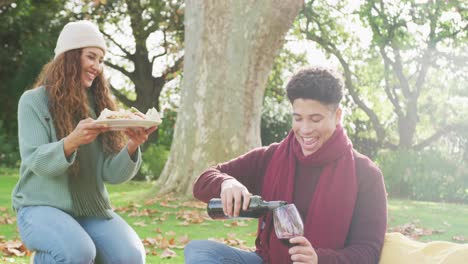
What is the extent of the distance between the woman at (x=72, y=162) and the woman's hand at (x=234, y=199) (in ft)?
3.49

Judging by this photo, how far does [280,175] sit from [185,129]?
23.1ft

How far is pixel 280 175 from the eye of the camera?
11.1 ft

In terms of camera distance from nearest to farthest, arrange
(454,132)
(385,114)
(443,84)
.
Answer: (454,132)
(443,84)
(385,114)

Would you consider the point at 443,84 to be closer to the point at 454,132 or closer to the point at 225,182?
the point at 454,132

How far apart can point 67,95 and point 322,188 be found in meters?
1.80

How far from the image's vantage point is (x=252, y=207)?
312 centimetres

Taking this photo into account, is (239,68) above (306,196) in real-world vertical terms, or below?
above

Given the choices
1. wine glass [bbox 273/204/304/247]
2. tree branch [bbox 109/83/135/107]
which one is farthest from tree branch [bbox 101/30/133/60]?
wine glass [bbox 273/204/304/247]

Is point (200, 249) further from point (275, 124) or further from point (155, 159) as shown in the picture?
point (275, 124)

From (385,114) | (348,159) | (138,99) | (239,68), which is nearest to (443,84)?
(385,114)

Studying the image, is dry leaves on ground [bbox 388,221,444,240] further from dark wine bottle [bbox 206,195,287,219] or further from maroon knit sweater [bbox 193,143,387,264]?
dark wine bottle [bbox 206,195,287,219]

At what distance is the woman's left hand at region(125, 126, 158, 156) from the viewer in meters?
4.33

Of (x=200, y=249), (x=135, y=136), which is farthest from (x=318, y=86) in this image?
(x=135, y=136)

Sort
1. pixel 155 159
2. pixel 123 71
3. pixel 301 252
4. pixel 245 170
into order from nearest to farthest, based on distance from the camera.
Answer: pixel 301 252 → pixel 245 170 → pixel 155 159 → pixel 123 71
